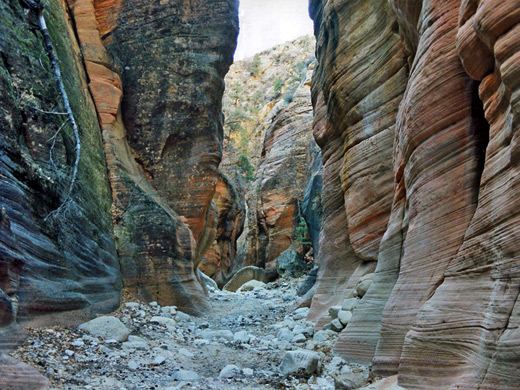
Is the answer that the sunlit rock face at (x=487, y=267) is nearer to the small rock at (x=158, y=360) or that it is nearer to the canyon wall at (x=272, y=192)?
the small rock at (x=158, y=360)

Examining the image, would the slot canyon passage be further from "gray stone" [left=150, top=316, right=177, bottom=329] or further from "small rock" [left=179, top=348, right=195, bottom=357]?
"gray stone" [left=150, top=316, right=177, bottom=329]

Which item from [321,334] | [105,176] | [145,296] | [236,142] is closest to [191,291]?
[145,296]

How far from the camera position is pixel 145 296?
393 inches

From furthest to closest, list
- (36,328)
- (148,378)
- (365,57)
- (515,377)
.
Answer: (365,57) < (36,328) < (148,378) < (515,377)

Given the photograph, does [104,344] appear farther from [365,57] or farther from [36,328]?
[365,57]

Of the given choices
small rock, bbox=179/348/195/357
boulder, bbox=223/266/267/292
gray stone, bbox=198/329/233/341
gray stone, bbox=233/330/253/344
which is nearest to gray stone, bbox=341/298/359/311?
gray stone, bbox=233/330/253/344

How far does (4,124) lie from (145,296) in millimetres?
5334

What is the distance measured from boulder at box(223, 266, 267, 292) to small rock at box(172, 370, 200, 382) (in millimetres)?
19298

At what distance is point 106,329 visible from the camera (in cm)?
645

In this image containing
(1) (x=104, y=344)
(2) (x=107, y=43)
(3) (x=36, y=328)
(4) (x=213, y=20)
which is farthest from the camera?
(4) (x=213, y=20)

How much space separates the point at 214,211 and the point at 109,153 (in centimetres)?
670

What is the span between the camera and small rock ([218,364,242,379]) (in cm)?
535

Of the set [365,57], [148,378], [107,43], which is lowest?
[148,378]

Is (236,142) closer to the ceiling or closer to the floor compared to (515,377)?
closer to the ceiling
